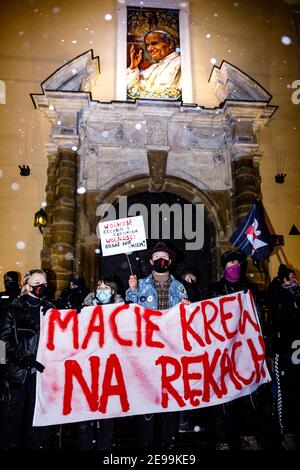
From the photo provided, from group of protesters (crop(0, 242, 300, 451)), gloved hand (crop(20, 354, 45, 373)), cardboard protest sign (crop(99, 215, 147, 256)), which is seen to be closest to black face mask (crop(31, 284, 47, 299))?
group of protesters (crop(0, 242, 300, 451))

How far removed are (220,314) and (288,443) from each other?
1.52 metres

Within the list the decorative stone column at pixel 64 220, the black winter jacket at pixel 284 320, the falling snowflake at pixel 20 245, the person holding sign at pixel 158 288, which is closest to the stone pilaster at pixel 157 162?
the decorative stone column at pixel 64 220

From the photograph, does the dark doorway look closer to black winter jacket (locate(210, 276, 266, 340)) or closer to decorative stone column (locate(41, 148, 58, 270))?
decorative stone column (locate(41, 148, 58, 270))

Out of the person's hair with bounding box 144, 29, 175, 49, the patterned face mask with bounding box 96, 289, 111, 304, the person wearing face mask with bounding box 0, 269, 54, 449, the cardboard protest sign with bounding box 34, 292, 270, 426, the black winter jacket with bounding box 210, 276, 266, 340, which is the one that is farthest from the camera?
the person's hair with bounding box 144, 29, 175, 49

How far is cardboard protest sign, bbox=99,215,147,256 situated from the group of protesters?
743mm

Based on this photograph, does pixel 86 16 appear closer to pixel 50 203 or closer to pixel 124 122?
pixel 124 122

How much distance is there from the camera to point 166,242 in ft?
29.5

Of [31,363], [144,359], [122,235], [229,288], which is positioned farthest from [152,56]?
[31,363]

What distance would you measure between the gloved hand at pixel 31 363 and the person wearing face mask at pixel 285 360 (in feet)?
8.62

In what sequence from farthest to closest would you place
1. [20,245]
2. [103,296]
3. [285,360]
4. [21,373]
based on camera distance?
[20,245] < [103,296] < [285,360] < [21,373]

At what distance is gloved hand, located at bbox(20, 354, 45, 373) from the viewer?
133 inches

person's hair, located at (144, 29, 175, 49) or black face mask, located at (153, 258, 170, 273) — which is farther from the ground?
person's hair, located at (144, 29, 175, 49)

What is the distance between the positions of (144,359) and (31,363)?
46.4 inches

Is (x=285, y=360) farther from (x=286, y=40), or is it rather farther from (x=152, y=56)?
(x=286, y=40)
